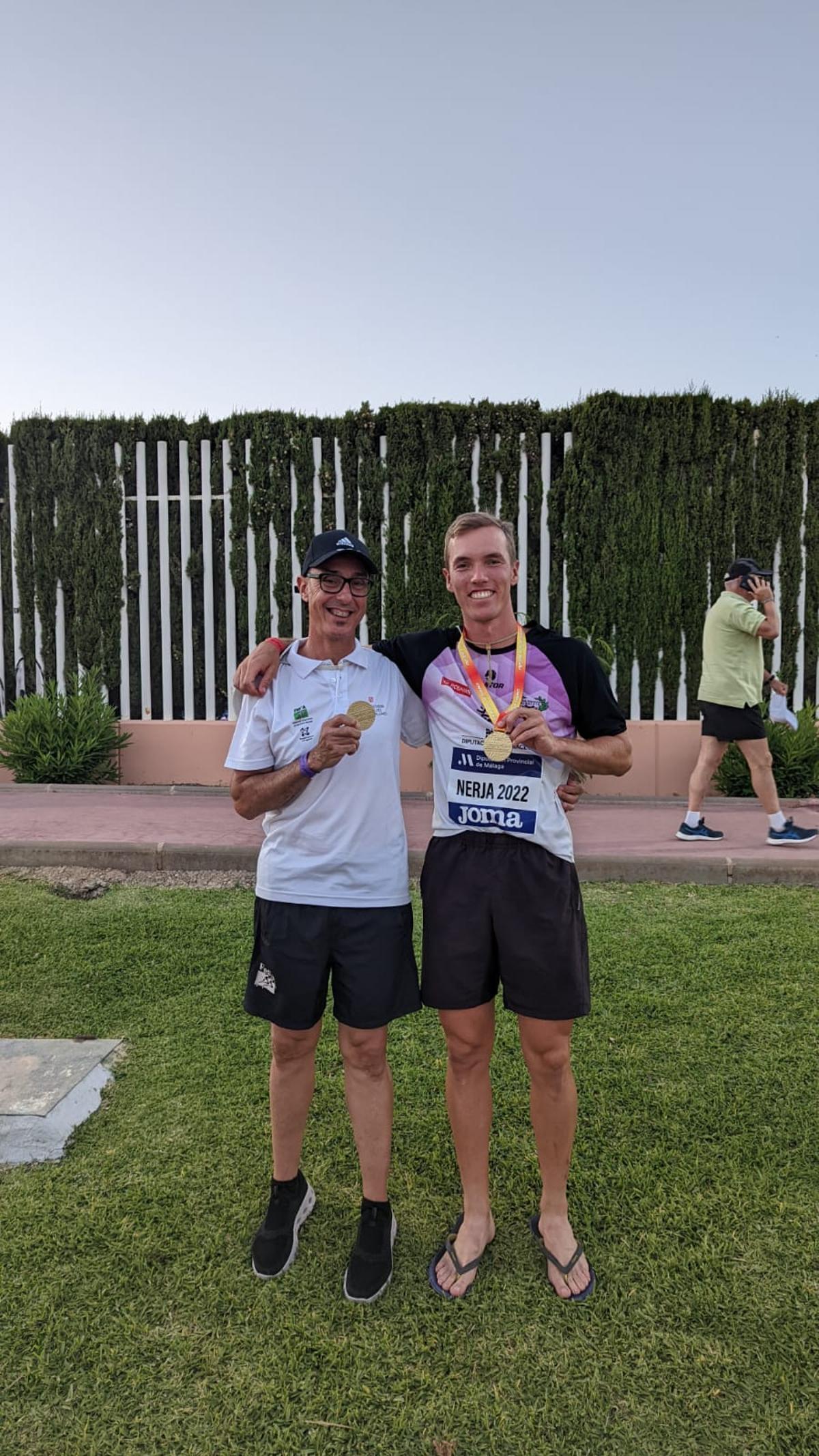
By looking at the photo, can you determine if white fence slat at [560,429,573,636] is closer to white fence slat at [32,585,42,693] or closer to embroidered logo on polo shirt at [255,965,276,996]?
white fence slat at [32,585,42,693]

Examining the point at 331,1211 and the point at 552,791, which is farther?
the point at 331,1211

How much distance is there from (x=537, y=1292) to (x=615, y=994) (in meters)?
1.82

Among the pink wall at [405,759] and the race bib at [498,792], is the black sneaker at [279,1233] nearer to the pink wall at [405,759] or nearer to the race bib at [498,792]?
the race bib at [498,792]

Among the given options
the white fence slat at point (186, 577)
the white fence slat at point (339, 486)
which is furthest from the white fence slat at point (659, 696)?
the white fence slat at point (186, 577)

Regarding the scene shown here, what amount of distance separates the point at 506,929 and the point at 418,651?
778 mm

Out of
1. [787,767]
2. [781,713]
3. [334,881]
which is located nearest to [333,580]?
[334,881]

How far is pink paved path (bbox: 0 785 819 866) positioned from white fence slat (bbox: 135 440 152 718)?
52.3 inches

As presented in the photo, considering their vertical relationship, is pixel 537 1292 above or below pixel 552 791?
below

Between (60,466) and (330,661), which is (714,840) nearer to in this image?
(330,661)

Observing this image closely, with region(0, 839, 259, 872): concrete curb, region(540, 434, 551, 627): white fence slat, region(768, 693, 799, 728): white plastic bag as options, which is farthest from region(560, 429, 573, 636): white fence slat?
region(0, 839, 259, 872): concrete curb

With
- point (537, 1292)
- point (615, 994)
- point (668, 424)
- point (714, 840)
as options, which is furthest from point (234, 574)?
point (537, 1292)

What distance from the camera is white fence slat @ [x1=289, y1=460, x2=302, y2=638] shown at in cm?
890

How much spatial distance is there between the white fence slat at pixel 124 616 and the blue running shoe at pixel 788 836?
654cm

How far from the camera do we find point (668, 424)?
8398mm
